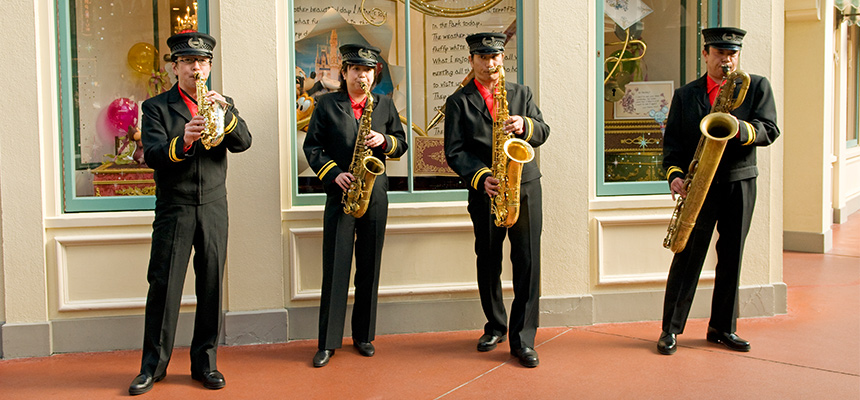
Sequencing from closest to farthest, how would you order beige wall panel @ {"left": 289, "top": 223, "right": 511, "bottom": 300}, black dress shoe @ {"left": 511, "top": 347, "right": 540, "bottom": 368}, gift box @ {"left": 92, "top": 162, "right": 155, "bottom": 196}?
black dress shoe @ {"left": 511, "top": 347, "right": 540, "bottom": 368} < gift box @ {"left": 92, "top": 162, "right": 155, "bottom": 196} < beige wall panel @ {"left": 289, "top": 223, "right": 511, "bottom": 300}

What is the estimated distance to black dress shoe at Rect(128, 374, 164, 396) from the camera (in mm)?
4598


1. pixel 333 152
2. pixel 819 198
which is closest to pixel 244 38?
pixel 333 152

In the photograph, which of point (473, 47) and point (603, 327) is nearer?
point (473, 47)

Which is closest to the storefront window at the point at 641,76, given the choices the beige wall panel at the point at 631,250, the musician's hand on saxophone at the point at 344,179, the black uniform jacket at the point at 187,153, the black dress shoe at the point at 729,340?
the beige wall panel at the point at 631,250

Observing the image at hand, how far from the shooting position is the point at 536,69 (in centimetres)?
600

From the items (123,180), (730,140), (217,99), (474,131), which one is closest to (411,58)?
(474,131)

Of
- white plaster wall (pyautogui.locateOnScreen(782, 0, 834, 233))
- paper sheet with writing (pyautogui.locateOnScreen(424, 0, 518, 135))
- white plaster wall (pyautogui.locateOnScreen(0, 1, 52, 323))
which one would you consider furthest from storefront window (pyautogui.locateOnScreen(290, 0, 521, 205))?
white plaster wall (pyautogui.locateOnScreen(782, 0, 834, 233))

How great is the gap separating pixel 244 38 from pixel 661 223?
3.72m

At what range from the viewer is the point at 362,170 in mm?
5125

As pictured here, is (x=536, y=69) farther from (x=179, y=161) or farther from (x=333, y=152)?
(x=179, y=161)

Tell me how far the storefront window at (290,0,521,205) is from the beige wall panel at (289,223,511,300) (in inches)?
12.4

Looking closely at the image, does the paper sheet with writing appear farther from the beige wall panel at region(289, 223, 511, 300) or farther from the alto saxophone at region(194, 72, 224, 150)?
the alto saxophone at region(194, 72, 224, 150)

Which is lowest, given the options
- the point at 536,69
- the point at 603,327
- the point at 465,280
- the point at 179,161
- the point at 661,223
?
the point at 603,327

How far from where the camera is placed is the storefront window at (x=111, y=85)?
561 centimetres
